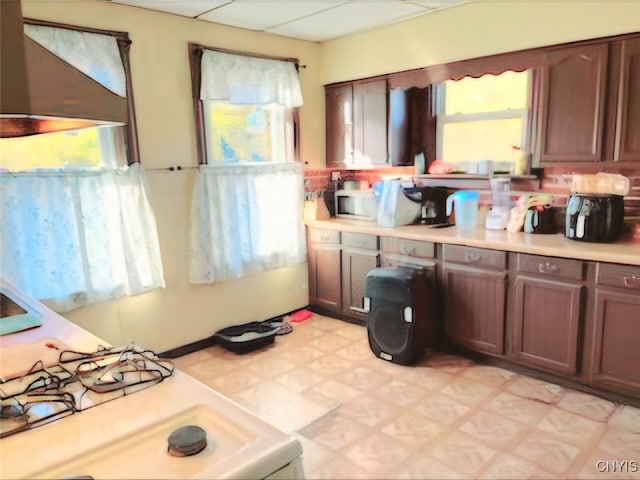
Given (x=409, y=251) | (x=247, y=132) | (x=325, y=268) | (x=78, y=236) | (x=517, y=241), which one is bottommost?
(x=325, y=268)

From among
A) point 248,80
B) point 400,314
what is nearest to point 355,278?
point 400,314

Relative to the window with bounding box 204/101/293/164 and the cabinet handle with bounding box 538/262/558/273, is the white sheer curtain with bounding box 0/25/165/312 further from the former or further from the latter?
the cabinet handle with bounding box 538/262/558/273

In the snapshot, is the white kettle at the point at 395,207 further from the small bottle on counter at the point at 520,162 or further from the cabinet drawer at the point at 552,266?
the cabinet drawer at the point at 552,266

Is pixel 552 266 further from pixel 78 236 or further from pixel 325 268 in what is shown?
pixel 78 236

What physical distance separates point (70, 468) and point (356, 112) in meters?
3.80

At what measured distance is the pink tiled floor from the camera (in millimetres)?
2404

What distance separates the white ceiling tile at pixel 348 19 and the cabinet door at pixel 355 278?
180cm

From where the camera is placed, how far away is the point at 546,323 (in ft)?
10.2

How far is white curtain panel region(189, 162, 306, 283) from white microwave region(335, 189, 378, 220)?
1.25ft

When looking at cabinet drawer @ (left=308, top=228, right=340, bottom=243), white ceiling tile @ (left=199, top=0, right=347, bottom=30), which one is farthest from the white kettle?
white ceiling tile @ (left=199, top=0, right=347, bottom=30)

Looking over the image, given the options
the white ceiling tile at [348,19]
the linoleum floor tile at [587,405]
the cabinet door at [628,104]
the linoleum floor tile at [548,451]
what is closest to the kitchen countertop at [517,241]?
the cabinet door at [628,104]

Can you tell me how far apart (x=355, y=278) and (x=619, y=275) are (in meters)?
2.00

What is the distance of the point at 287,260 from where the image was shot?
4457 millimetres

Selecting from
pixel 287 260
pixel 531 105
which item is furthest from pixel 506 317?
pixel 287 260
